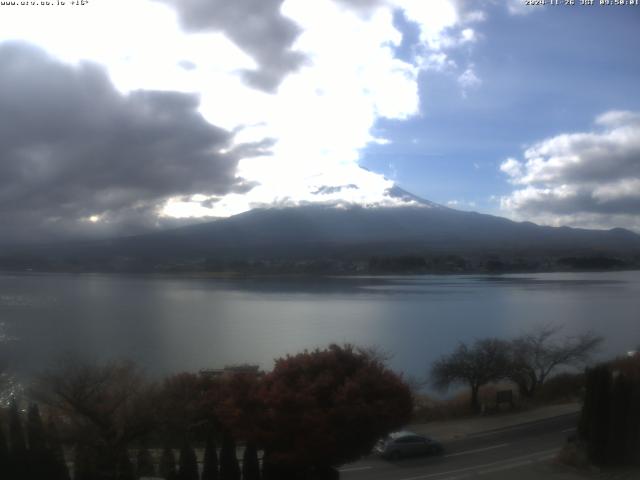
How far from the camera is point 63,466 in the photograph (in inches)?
253

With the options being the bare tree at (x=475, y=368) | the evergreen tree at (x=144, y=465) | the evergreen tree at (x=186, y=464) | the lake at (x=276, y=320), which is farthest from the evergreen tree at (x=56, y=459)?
the bare tree at (x=475, y=368)

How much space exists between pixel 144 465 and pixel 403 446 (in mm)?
4094

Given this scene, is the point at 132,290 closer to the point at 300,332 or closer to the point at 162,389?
the point at 300,332

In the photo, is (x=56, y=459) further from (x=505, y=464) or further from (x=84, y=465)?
(x=505, y=464)

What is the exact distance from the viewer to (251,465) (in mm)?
6922

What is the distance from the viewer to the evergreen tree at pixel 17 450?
6184 mm

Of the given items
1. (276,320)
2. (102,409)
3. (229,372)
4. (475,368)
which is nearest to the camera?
(102,409)

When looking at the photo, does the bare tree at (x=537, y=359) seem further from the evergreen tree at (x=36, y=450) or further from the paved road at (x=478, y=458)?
the evergreen tree at (x=36, y=450)

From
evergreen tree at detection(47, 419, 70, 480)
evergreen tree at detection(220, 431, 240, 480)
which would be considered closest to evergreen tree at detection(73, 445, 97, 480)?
evergreen tree at detection(47, 419, 70, 480)

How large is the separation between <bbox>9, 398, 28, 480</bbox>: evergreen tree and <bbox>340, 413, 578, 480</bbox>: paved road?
4.07 metres

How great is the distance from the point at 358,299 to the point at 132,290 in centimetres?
1908

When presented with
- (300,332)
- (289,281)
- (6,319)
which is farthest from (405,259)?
(6,319)

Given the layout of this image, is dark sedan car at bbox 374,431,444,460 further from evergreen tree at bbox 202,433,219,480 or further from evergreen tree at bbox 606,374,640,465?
evergreen tree at bbox 202,433,219,480

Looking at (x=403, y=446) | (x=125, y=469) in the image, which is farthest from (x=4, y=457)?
(x=403, y=446)
